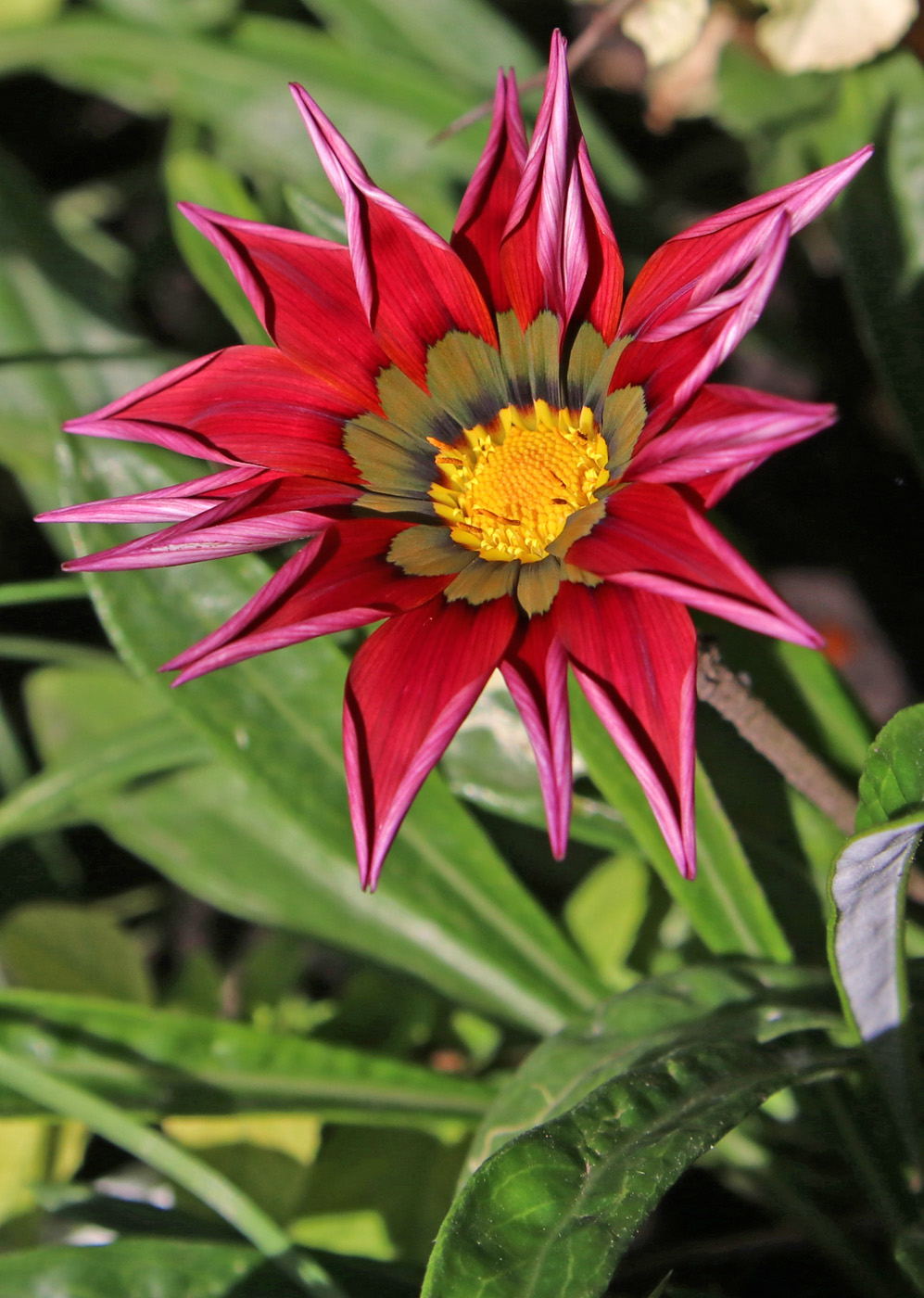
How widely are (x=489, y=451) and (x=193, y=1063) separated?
0.69 meters

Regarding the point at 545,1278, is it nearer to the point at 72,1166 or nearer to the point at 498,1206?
the point at 498,1206

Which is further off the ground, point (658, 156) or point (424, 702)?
point (658, 156)

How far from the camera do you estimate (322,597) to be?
0.75m

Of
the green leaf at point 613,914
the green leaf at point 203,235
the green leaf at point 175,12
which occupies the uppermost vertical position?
the green leaf at point 175,12

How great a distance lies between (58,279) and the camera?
1757 millimetres

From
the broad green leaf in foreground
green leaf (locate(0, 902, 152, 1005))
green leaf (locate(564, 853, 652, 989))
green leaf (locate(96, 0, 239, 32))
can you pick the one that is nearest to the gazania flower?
the broad green leaf in foreground

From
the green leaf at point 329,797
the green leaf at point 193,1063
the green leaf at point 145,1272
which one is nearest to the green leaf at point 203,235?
the green leaf at point 329,797

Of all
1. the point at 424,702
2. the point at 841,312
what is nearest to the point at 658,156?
the point at 841,312

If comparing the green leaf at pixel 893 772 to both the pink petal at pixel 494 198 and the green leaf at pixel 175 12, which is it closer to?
the pink petal at pixel 494 198

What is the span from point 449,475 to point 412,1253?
2.74 ft

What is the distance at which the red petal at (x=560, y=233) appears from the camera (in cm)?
73

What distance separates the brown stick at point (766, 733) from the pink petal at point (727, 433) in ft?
0.48

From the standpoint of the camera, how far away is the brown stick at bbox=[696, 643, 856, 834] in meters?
0.77

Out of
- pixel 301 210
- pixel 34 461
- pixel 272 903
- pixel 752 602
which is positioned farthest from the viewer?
pixel 34 461
